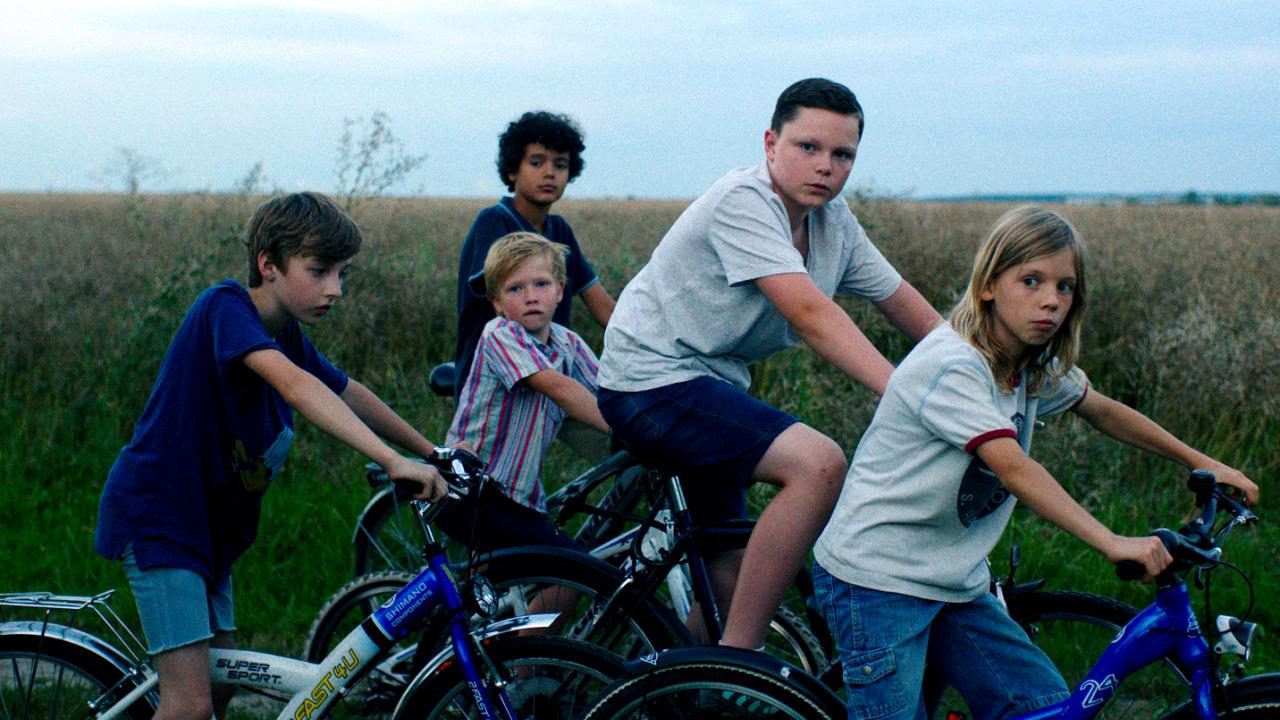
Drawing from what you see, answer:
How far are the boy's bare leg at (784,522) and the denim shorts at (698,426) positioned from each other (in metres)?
0.06

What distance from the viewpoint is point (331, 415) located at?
288 cm

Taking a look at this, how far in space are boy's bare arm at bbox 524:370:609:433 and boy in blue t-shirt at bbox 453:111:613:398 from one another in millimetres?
804

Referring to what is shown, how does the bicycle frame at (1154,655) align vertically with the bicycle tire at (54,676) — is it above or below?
above

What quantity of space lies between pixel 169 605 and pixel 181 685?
0.69 ft

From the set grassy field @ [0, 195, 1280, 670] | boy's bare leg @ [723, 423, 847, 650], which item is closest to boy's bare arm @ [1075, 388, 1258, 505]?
boy's bare leg @ [723, 423, 847, 650]

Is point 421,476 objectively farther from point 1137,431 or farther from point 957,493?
point 1137,431

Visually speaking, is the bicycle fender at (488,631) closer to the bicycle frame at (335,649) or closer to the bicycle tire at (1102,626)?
the bicycle frame at (335,649)

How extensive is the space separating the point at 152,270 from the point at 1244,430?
8.53 metres

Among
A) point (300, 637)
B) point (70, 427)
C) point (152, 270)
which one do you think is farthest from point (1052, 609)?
point (152, 270)

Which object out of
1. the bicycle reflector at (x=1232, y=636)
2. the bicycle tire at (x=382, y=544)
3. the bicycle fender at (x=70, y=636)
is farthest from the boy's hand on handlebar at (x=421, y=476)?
the bicycle tire at (x=382, y=544)

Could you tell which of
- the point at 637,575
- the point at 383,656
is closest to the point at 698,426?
the point at 637,575

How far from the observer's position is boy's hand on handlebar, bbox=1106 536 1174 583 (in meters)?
2.33

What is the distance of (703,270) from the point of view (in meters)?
3.32

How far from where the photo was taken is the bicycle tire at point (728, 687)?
279 centimetres
